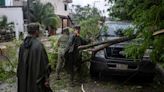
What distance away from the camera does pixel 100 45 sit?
418 inches

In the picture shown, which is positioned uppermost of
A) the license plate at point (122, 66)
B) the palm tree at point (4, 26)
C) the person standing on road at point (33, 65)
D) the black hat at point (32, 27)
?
the black hat at point (32, 27)

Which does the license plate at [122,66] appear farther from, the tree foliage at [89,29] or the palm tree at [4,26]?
the palm tree at [4,26]

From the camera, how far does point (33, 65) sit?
634cm

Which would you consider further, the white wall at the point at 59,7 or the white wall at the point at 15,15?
the white wall at the point at 59,7

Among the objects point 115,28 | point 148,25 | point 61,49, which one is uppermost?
point 148,25

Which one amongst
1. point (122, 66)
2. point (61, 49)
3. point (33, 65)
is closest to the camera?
point (33, 65)

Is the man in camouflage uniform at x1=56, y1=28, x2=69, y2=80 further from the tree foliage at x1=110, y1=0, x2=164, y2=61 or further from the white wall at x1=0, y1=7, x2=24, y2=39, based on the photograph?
the white wall at x1=0, y1=7, x2=24, y2=39

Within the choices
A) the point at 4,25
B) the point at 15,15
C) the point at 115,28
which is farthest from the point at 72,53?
the point at 15,15

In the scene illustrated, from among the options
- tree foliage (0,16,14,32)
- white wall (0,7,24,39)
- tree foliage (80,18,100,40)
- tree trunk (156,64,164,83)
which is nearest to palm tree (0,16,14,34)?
tree foliage (0,16,14,32)

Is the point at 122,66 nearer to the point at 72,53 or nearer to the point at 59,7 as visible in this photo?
the point at 72,53

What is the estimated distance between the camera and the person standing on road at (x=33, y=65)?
629 cm

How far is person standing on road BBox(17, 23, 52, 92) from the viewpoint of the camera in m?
6.29

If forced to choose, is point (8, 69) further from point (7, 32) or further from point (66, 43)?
point (7, 32)

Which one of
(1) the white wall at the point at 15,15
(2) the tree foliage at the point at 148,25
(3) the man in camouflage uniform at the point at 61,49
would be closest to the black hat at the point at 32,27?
(2) the tree foliage at the point at 148,25
